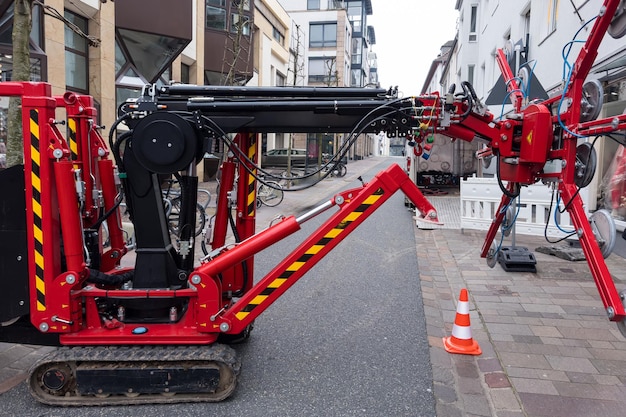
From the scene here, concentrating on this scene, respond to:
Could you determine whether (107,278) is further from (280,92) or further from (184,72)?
(184,72)

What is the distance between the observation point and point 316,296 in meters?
6.21

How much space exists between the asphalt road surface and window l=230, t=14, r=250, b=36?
28.5ft

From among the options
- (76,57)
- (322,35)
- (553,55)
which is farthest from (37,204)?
(322,35)

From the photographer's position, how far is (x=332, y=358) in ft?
14.3

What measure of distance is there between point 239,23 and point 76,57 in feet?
15.1

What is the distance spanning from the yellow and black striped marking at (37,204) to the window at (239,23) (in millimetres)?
11185

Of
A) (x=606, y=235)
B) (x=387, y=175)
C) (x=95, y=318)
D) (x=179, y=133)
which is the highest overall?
(x=179, y=133)

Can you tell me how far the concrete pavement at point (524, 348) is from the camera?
359cm

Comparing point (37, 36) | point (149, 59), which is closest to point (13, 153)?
point (37, 36)

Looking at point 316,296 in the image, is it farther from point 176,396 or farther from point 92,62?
point 92,62

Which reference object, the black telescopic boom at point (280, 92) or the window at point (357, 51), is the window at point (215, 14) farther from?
the window at point (357, 51)

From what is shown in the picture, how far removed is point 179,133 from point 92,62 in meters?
12.3

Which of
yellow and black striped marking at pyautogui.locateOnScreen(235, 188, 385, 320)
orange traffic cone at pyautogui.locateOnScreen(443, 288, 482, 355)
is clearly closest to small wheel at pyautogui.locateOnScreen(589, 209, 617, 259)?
orange traffic cone at pyautogui.locateOnScreen(443, 288, 482, 355)

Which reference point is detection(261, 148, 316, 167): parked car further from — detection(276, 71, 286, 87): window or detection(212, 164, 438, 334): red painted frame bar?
detection(212, 164, 438, 334): red painted frame bar
